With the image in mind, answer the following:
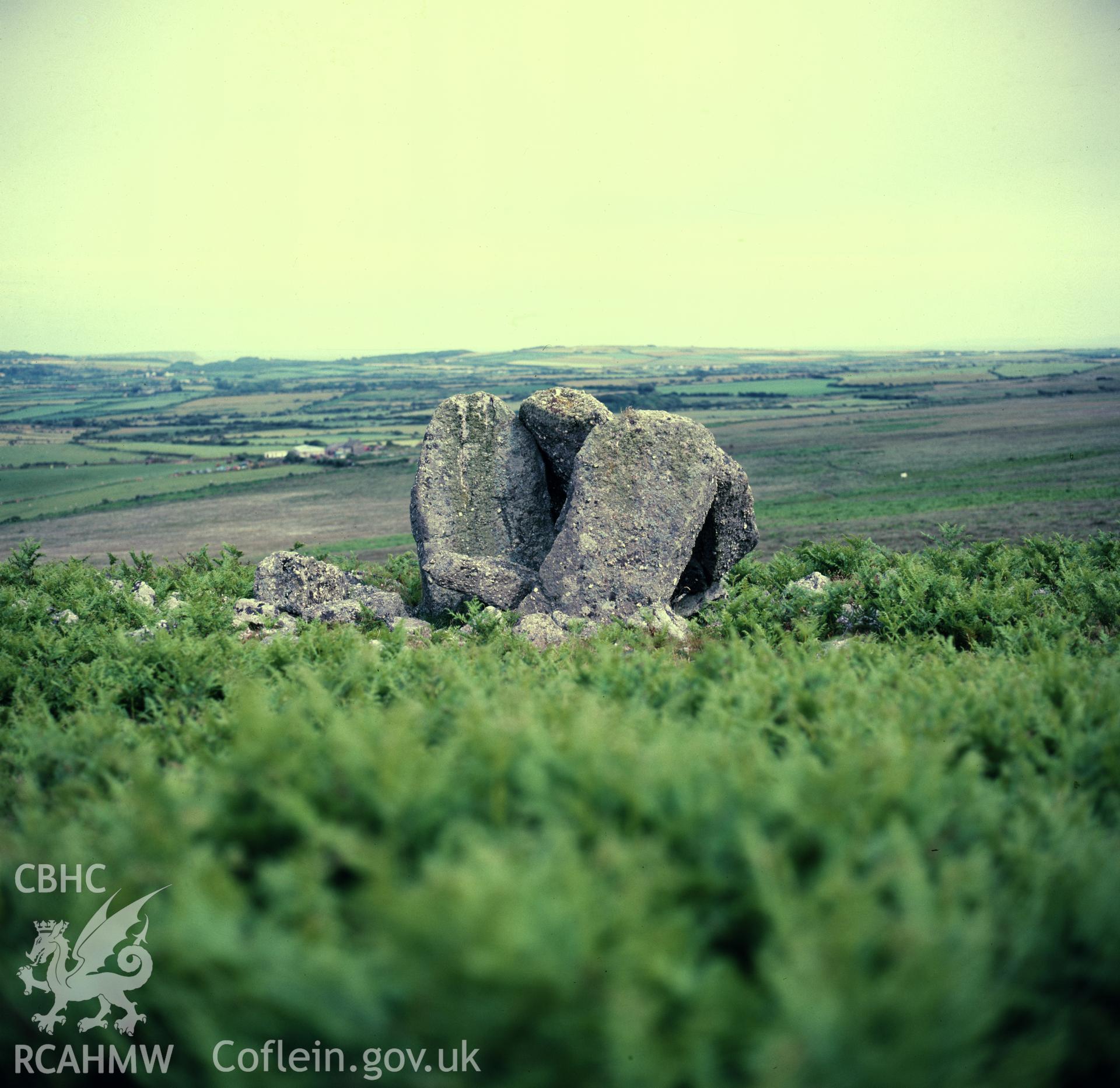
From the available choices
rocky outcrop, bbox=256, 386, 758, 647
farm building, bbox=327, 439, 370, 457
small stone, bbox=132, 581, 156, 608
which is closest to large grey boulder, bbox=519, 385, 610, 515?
rocky outcrop, bbox=256, 386, 758, 647

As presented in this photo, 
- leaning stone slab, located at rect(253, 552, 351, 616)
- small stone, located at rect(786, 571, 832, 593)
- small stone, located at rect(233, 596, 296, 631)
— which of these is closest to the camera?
small stone, located at rect(233, 596, 296, 631)

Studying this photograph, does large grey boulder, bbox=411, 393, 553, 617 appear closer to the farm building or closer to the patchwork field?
the patchwork field

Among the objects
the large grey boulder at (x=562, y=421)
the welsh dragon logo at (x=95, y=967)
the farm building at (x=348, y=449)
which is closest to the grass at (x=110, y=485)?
the farm building at (x=348, y=449)

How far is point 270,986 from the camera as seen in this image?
3219 mm

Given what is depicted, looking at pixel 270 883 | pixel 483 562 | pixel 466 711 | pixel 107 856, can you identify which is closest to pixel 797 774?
pixel 466 711

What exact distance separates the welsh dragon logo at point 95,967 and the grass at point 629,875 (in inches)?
3.3

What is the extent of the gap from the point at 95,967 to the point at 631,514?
12275 mm

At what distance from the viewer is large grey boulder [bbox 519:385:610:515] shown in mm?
17094

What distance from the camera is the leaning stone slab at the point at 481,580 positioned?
16.0 meters

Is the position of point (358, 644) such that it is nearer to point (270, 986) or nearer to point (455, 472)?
point (270, 986)

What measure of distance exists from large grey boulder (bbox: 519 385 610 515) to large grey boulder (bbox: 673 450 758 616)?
9.47 ft

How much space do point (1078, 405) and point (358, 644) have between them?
123m

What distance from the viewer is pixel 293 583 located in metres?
16.8

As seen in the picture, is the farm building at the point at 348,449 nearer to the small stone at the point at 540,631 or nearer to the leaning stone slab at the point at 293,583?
the leaning stone slab at the point at 293,583
